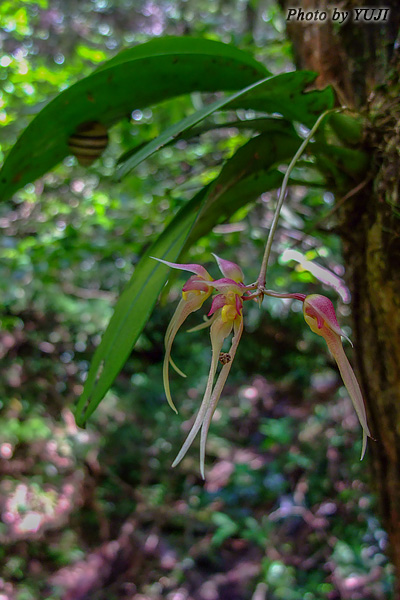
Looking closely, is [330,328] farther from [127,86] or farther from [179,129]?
[127,86]

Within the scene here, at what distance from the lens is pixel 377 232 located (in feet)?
1.75

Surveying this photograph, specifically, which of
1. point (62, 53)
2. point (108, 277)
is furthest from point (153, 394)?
point (62, 53)

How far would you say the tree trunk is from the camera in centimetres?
52

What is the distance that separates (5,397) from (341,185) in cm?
227

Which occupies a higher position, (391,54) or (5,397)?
(391,54)

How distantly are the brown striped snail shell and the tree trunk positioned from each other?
12.7 inches

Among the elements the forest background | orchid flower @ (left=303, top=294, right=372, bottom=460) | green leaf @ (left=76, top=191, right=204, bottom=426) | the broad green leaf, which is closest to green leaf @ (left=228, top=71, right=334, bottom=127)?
the broad green leaf

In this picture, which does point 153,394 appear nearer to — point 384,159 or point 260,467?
point 260,467

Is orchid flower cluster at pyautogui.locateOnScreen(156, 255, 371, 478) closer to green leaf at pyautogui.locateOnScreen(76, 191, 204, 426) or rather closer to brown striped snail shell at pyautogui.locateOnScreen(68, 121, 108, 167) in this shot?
green leaf at pyautogui.locateOnScreen(76, 191, 204, 426)

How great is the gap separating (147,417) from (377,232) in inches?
84.8

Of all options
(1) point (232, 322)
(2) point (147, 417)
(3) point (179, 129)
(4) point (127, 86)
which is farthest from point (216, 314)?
(2) point (147, 417)

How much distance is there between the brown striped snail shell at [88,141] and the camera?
546mm

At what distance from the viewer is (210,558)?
2062mm

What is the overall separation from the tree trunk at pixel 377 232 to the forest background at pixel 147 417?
2.21ft
